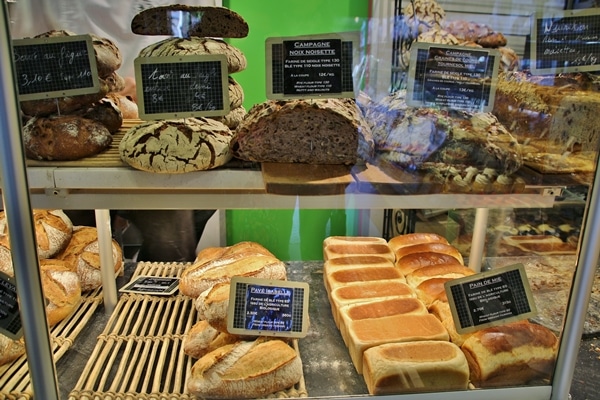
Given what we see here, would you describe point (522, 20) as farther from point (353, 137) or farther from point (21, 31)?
point (21, 31)

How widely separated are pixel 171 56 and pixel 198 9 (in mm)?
221

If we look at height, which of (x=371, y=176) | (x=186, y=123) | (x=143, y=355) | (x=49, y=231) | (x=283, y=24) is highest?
(x=283, y=24)

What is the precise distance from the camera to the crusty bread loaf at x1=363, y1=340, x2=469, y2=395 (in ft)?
4.04

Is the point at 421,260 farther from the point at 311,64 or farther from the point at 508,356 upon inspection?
the point at 311,64

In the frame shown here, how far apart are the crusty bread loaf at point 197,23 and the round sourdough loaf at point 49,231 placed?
2.67 ft

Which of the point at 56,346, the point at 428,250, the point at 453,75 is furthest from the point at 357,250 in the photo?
the point at 56,346

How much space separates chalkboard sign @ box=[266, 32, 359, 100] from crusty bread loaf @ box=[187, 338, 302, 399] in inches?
26.4

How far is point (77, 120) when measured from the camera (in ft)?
3.90

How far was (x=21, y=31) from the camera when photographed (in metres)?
0.98

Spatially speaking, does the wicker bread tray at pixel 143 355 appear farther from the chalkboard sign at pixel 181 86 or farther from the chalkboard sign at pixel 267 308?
the chalkboard sign at pixel 181 86

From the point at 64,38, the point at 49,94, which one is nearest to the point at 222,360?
the point at 49,94

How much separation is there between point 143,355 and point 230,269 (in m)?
0.37

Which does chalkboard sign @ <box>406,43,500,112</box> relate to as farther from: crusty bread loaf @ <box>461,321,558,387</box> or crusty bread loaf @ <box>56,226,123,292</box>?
crusty bread loaf @ <box>56,226,123,292</box>

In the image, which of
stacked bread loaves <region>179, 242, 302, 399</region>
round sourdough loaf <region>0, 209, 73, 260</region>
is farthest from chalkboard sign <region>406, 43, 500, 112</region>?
round sourdough loaf <region>0, 209, 73, 260</region>
